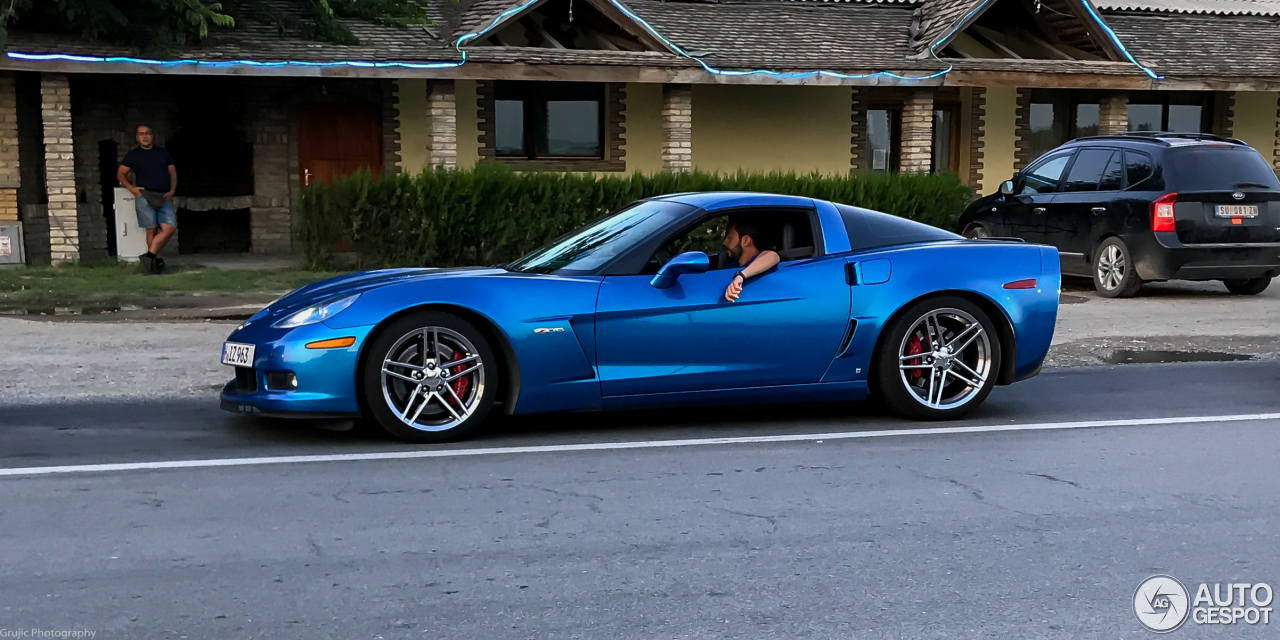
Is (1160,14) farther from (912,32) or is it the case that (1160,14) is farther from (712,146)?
(712,146)

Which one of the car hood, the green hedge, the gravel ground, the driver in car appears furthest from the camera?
the green hedge

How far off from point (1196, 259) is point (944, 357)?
7.14 m

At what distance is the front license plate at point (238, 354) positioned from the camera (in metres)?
6.49

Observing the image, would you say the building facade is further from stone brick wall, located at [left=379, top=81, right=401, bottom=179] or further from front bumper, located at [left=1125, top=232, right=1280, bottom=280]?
front bumper, located at [left=1125, top=232, right=1280, bottom=280]

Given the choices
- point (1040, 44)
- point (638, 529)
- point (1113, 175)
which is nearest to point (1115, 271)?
point (1113, 175)

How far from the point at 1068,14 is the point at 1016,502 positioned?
17.2 m

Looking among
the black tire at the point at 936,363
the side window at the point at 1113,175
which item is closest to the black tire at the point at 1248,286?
the side window at the point at 1113,175

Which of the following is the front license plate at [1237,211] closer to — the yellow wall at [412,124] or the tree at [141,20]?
the tree at [141,20]

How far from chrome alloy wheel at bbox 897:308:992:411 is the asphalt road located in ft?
0.69

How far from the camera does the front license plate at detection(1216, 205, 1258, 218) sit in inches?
522

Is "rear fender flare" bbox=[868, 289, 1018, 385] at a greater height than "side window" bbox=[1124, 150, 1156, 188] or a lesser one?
lesser

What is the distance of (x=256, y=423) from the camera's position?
714 cm
